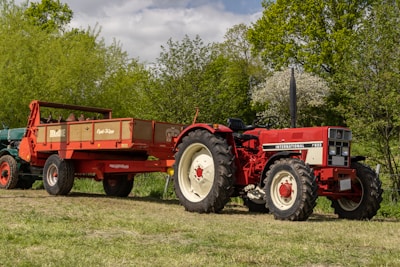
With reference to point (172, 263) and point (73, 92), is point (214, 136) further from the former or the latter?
point (73, 92)

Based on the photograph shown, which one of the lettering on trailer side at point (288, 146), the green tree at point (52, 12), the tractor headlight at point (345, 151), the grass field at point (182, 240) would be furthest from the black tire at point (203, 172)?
the green tree at point (52, 12)

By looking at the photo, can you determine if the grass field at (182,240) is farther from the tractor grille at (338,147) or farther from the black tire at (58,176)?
the black tire at (58,176)

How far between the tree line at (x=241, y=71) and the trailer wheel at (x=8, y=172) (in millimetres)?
5497

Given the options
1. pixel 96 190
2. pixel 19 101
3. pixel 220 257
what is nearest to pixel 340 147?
pixel 220 257

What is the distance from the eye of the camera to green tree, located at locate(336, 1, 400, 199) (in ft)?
47.0

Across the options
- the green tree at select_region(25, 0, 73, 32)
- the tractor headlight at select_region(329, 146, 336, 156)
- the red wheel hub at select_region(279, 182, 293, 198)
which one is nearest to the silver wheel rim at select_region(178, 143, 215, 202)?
the red wheel hub at select_region(279, 182, 293, 198)

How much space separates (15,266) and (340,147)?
234 inches

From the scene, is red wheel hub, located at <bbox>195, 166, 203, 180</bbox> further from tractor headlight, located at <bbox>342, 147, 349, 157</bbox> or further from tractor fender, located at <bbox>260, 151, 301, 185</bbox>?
tractor headlight, located at <bbox>342, 147, 349, 157</bbox>

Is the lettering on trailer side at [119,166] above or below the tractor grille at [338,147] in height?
below

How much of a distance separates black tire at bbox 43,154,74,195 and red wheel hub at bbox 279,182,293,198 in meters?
6.27

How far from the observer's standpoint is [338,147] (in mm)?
9250

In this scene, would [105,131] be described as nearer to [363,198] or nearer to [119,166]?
[119,166]

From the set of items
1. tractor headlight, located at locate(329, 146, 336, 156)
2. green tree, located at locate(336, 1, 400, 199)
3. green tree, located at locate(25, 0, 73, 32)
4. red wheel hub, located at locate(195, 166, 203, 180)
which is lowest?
red wheel hub, located at locate(195, 166, 203, 180)

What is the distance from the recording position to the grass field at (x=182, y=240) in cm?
525
